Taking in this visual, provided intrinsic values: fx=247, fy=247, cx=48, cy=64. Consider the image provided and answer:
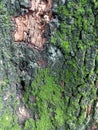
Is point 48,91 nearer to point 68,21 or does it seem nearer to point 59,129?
point 59,129

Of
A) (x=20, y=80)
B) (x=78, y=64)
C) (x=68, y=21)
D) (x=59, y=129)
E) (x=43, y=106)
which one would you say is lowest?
(x=59, y=129)

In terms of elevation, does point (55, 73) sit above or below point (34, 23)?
below

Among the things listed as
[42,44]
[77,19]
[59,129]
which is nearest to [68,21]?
[77,19]

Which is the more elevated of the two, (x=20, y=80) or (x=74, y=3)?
(x=74, y=3)
